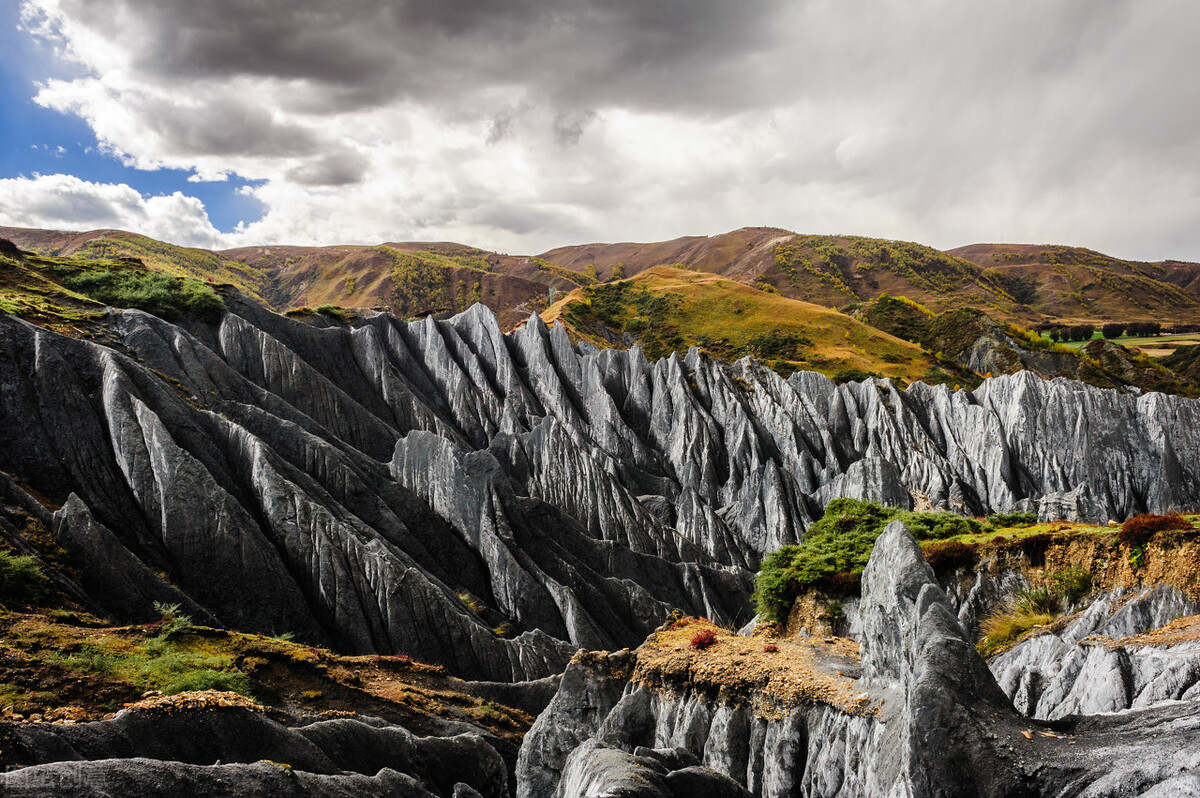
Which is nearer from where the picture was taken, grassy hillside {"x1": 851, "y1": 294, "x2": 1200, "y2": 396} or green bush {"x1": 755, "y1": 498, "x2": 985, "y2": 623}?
green bush {"x1": 755, "y1": 498, "x2": 985, "y2": 623}

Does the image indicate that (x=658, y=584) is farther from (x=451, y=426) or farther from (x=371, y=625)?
(x=451, y=426)

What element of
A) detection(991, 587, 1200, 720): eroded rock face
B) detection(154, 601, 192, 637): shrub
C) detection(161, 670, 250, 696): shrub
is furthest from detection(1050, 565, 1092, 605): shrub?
detection(154, 601, 192, 637): shrub

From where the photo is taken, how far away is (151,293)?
49.0 m

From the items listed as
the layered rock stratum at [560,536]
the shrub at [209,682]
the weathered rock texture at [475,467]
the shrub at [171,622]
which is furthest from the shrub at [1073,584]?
the shrub at [171,622]

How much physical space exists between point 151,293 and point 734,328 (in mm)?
90639

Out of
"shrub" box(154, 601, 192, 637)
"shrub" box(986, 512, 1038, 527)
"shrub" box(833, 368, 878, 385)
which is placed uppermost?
"shrub" box(833, 368, 878, 385)

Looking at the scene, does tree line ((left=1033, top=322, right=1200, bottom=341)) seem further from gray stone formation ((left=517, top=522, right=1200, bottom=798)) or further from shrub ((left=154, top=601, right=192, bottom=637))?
shrub ((left=154, top=601, right=192, bottom=637))

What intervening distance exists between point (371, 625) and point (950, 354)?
109 meters

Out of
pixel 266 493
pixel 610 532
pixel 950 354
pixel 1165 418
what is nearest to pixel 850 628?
pixel 266 493

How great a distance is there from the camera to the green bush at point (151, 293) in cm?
4806

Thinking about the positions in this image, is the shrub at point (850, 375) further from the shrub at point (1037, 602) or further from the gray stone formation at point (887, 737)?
the gray stone formation at point (887, 737)

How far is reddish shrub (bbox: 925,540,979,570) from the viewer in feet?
76.6

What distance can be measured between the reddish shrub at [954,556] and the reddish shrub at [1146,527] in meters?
4.61

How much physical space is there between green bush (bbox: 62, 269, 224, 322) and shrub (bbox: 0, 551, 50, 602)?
36.1m
